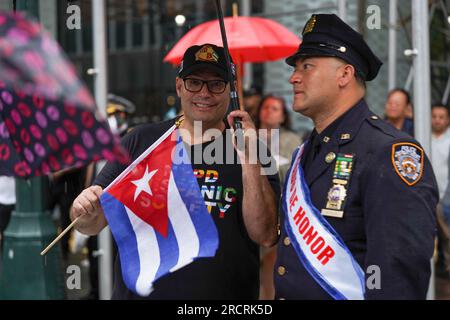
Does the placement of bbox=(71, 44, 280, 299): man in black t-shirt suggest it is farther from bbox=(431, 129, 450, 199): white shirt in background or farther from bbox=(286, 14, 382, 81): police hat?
bbox=(431, 129, 450, 199): white shirt in background

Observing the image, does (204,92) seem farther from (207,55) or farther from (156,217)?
(156,217)

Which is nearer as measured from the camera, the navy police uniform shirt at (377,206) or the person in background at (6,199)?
the navy police uniform shirt at (377,206)

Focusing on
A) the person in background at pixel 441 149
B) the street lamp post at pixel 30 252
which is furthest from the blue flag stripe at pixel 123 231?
the person in background at pixel 441 149

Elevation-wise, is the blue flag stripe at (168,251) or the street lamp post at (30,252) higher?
the blue flag stripe at (168,251)

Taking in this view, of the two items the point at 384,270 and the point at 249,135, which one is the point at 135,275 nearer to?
Answer: the point at 249,135

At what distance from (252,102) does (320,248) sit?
14.1 feet

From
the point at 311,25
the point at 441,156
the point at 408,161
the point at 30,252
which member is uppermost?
the point at 311,25

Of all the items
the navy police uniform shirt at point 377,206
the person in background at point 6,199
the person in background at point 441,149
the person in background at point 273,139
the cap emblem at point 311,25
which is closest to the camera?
the navy police uniform shirt at point 377,206

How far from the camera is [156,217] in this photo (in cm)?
297

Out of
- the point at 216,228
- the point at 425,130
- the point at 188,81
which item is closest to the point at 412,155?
the point at 216,228

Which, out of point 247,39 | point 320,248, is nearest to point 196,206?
point 320,248

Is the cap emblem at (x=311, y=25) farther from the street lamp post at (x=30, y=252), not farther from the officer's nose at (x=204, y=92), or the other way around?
the street lamp post at (x=30, y=252)

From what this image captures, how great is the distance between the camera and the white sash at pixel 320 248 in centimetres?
249
